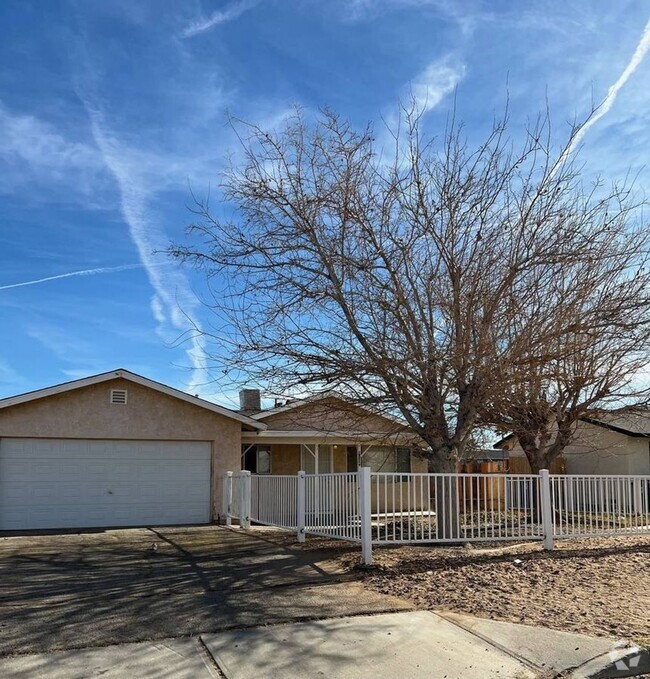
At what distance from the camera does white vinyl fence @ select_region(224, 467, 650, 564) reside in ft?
37.1

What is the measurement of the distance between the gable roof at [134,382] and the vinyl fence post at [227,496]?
1.65 metres

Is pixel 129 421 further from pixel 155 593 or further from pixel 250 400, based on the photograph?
pixel 155 593

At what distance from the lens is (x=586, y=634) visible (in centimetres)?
644

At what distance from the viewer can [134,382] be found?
704 inches

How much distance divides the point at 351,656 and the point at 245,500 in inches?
420

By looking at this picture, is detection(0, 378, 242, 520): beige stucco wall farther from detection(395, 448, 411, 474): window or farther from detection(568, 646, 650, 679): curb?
detection(568, 646, 650, 679): curb

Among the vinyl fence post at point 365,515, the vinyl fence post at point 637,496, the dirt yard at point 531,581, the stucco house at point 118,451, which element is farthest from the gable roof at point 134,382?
the vinyl fence post at point 637,496

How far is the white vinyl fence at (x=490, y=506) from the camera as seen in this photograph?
37.1 feet

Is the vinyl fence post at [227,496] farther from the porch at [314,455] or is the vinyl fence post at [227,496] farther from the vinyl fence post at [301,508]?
the vinyl fence post at [301,508]

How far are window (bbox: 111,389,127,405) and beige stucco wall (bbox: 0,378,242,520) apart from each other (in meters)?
0.09

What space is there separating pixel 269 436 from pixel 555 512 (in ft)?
33.8

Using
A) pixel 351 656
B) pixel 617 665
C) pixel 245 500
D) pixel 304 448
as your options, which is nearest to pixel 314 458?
pixel 304 448

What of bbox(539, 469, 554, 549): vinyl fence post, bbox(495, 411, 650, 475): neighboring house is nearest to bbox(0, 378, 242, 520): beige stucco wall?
bbox(539, 469, 554, 549): vinyl fence post

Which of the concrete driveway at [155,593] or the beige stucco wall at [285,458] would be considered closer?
the concrete driveway at [155,593]
